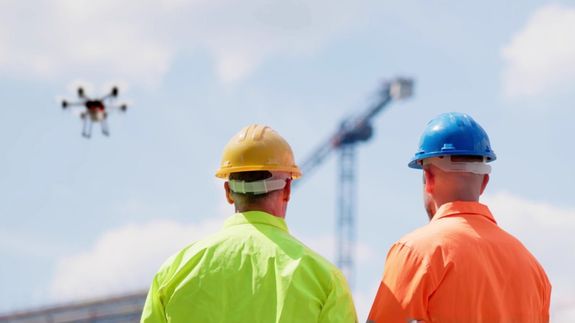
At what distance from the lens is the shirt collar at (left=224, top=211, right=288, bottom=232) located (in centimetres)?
545

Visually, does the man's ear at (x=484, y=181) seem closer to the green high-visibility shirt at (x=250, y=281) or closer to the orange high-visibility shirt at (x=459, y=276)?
the orange high-visibility shirt at (x=459, y=276)

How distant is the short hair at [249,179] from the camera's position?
18.0 ft

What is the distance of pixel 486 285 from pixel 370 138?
76.2 metres

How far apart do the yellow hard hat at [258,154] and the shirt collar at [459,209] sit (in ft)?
2.75

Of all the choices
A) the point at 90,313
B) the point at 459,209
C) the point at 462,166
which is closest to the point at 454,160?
the point at 462,166

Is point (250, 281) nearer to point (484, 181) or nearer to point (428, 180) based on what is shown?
point (428, 180)

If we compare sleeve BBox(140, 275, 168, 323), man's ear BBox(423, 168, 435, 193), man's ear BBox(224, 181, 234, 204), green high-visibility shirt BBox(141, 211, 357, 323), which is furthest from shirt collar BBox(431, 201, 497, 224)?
sleeve BBox(140, 275, 168, 323)

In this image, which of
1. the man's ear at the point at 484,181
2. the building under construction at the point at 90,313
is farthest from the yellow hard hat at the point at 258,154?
the building under construction at the point at 90,313

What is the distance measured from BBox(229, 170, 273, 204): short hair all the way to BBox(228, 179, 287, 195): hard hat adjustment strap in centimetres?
2

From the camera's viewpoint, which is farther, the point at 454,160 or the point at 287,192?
the point at 454,160

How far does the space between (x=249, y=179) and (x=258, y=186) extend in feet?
0.23

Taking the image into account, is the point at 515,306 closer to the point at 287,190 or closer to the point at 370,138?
the point at 287,190

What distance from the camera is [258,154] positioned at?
564 cm

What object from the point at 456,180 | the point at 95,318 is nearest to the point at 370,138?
the point at 95,318
